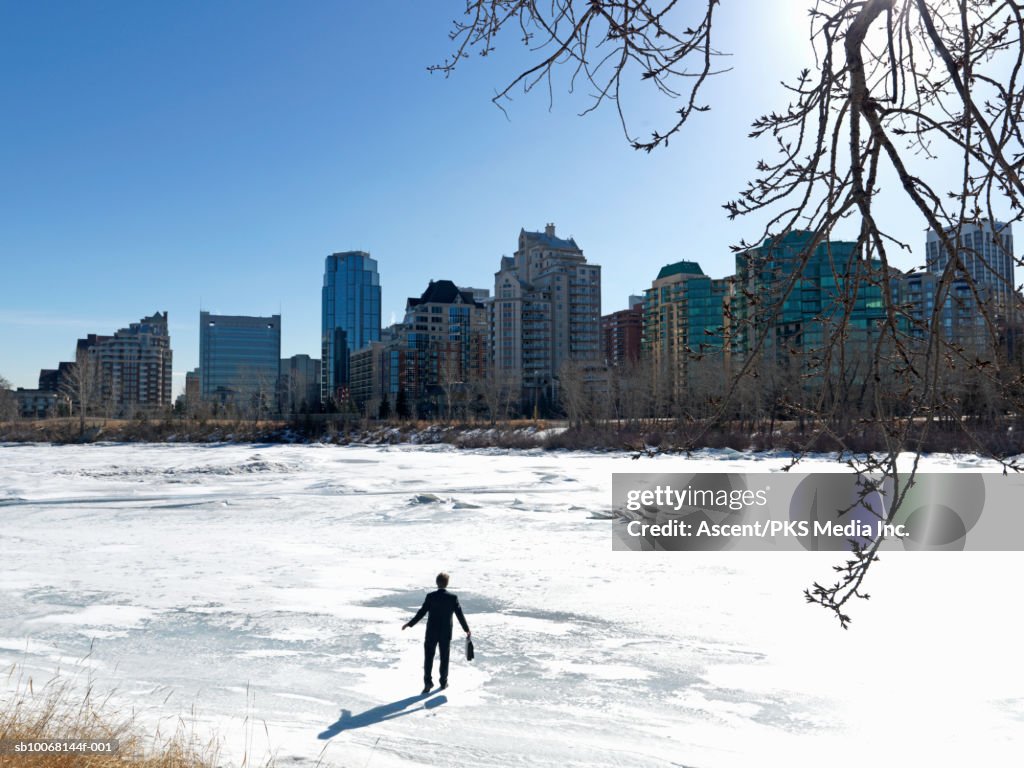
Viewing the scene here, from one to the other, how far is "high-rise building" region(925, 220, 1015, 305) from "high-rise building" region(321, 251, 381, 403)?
572ft

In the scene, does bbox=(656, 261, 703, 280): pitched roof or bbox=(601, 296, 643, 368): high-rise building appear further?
bbox=(601, 296, 643, 368): high-rise building

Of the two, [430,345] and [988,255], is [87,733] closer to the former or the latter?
[988,255]

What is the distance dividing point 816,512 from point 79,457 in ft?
118

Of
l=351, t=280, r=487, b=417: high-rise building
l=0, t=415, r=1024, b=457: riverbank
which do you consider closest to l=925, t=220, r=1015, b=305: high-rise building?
l=0, t=415, r=1024, b=457: riverbank

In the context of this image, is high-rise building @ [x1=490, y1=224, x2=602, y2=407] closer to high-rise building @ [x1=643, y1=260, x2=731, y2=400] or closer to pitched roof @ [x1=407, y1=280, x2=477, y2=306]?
high-rise building @ [x1=643, y1=260, x2=731, y2=400]

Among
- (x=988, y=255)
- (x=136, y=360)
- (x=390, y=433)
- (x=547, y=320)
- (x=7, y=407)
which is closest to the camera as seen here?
(x=988, y=255)

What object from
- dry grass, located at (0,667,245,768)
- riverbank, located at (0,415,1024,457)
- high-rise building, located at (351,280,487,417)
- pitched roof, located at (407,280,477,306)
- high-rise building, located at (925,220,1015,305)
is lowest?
dry grass, located at (0,667,245,768)

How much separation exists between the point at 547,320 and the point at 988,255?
94800 mm

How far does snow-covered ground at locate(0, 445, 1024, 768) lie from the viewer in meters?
6.03

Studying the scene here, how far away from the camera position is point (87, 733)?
5.61m

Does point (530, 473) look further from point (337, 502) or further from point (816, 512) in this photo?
point (816, 512)

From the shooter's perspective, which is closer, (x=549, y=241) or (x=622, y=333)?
(x=549, y=241)

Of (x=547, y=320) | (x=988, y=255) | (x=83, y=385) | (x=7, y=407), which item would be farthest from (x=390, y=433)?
(x=988, y=255)

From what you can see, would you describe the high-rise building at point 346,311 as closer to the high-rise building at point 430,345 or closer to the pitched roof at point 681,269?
the high-rise building at point 430,345
